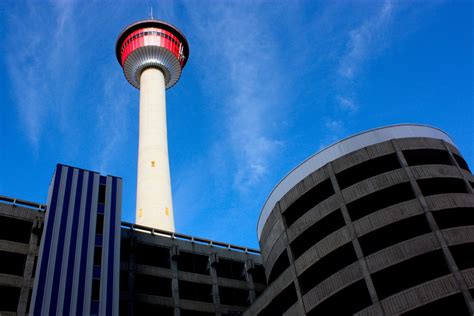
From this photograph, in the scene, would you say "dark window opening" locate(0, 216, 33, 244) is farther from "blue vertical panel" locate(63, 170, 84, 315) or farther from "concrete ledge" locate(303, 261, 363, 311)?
"concrete ledge" locate(303, 261, 363, 311)

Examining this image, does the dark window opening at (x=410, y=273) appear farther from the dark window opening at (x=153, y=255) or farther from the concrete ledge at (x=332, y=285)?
the dark window opening at (x=153, y=255)

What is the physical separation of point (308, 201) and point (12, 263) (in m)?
27.1

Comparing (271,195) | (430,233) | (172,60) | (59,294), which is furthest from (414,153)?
(172,60)

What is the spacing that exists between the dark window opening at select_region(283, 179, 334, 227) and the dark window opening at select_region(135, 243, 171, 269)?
14.4 metres

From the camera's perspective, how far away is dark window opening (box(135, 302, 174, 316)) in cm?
4956

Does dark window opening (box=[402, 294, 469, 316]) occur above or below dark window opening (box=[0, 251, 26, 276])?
below

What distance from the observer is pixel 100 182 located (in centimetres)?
5075

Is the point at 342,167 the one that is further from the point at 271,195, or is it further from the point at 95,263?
the point at 95,263

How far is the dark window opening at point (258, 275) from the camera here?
58487 mm

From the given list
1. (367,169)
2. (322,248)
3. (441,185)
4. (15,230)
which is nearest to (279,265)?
(322,248)

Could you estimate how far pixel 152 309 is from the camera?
5050 cm

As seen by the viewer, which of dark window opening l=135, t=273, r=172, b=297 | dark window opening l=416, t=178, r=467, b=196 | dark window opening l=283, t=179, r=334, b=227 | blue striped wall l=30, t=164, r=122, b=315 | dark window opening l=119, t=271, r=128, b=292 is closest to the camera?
blue striped wall l=30, t=164, r=122, b=315

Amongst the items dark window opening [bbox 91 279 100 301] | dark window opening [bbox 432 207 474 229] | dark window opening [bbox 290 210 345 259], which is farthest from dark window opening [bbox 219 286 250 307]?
dark window opening [bbox 432 207 474 229]

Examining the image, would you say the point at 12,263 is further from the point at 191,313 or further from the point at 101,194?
the point at 191,313
